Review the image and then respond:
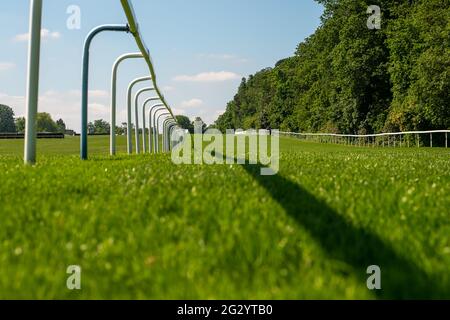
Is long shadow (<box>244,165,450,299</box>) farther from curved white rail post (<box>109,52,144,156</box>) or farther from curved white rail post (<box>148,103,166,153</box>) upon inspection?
curved white rail post (<box>148,103,166,153</box>)

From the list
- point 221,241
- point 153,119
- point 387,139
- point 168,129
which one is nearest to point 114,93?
point 221,241

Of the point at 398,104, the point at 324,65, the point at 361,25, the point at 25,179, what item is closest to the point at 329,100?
the point at 324,65

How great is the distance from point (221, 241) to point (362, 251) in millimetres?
914

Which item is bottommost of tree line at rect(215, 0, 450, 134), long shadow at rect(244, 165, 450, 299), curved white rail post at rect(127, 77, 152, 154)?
long shadow at rect(244, 165, 450, 299)

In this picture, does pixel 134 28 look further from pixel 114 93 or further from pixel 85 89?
pixel 114 93

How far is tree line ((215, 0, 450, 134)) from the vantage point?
46281 millimetres

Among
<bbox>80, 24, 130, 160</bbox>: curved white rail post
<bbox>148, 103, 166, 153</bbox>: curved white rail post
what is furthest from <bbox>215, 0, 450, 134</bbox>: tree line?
<bbox>80, 24, 130, 160</bbox>: curved white rail post

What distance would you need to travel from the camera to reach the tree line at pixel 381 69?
46.3 m

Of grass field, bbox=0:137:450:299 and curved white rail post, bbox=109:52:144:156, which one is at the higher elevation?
curved white rail post, bbox=109:52:144:156

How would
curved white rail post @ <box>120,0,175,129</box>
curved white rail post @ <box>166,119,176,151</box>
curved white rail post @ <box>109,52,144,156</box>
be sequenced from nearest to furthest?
curved white rail post @ <box>120,0,175,129</box> → curved white rail post @ <box>109,52,144,156</box> → curved white rail post @ <box>166,119,176,151</box>

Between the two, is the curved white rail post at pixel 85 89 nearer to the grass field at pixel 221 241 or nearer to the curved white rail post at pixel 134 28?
the curved white rail post at pixel 134 28

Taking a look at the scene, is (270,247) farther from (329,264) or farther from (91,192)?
(91,192)

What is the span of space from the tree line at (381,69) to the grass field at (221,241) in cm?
4275

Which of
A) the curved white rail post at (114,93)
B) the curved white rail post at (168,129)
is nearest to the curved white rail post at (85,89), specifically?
the curved white rail post at (114,93)
